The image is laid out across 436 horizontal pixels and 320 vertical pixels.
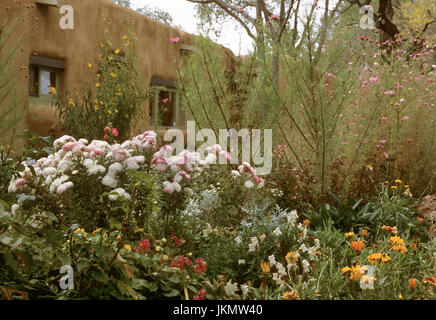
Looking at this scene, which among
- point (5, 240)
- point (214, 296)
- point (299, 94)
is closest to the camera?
point (5, 240)

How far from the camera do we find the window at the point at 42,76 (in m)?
8.50

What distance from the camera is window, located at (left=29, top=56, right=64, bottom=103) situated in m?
8.50

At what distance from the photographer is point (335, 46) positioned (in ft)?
17.6

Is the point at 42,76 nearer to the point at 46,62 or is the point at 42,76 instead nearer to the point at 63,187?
the point at 46,62

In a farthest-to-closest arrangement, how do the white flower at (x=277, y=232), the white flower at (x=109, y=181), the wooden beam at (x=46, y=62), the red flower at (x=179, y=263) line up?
the wooden beam at (x=46, y=62) → the white flower at (x=277, y=232) → the white flower at (x=109, y=181) → the red flower at (x=179, y=263)

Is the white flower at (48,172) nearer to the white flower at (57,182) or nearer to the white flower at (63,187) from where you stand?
the white flower at (57,182)

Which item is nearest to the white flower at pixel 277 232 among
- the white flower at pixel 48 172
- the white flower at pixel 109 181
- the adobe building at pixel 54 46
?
the white flower at pixel 109 181

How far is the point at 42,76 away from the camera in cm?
866

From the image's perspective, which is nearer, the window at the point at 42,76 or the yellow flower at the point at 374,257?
the yellow flower at the point at 374,257

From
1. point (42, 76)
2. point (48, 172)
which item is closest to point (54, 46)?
point (42, 76)

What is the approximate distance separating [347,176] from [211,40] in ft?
7.59

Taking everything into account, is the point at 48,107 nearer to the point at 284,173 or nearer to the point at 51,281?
the point at 284,173

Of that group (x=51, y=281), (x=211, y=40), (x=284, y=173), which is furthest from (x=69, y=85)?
(x=51, y=281)

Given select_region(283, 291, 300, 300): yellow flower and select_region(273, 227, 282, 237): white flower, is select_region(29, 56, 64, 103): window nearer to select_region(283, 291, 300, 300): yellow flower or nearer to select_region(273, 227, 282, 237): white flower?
select_region(273, 227, 282, 237): white flower
